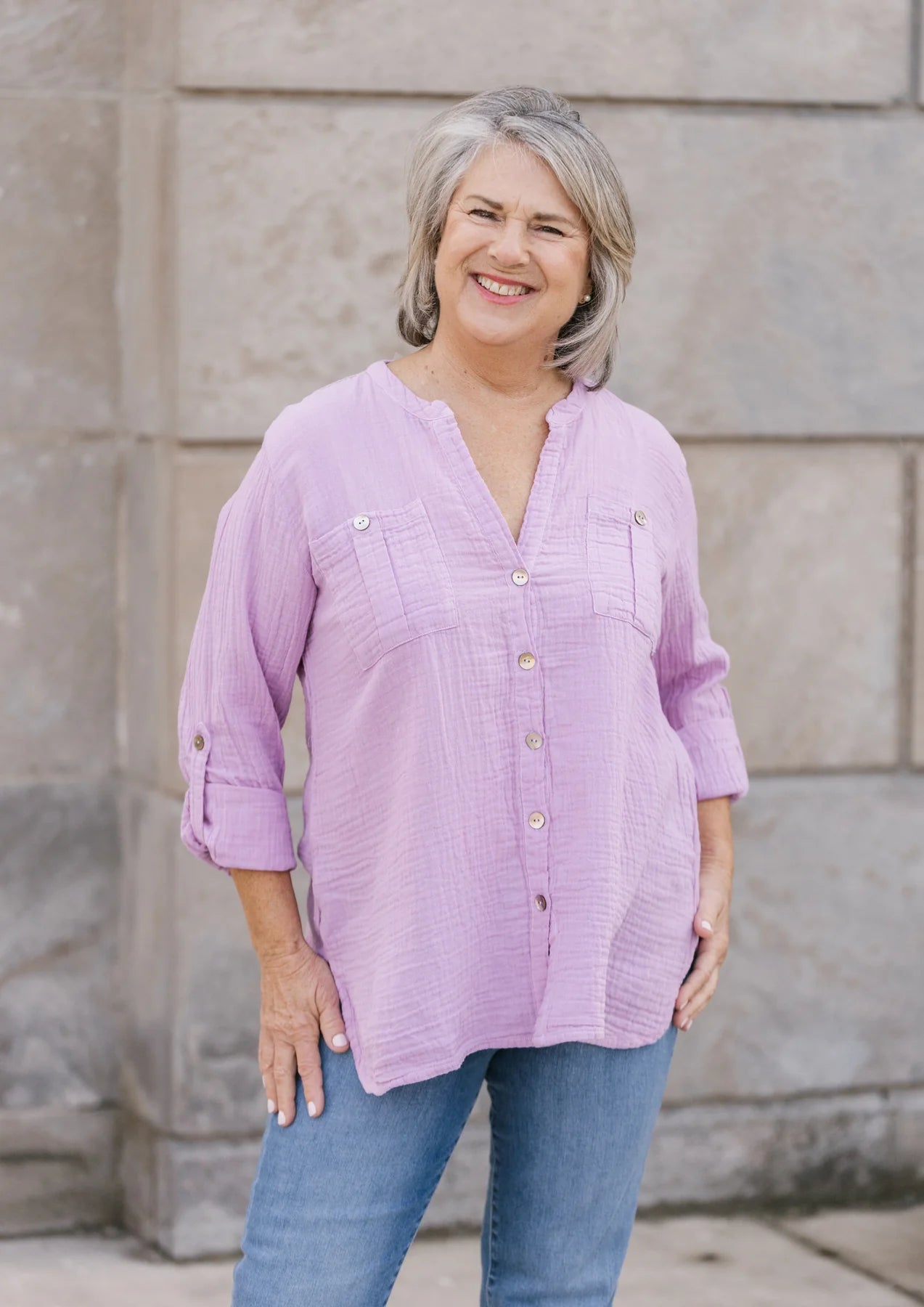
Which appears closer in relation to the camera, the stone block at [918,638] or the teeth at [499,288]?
the teeth at [499,288]

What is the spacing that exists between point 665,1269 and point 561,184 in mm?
2225

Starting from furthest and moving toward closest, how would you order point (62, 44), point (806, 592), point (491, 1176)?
point (806, 592) < point (62, 44) < point (491, 1176)

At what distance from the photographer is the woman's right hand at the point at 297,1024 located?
2072 mm

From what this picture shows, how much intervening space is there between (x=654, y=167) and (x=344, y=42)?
64cm

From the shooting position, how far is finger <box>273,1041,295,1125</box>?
2.08 meters

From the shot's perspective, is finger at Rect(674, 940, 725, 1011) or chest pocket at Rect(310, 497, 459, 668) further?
finger at Rect(674, 940, 725, 1011)

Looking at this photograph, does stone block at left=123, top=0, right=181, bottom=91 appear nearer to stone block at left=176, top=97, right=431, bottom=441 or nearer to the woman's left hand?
stone block at left=176, top=97, right=431, bottom=441

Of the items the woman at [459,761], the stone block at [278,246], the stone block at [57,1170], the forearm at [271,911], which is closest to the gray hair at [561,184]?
the woman at [459,761]

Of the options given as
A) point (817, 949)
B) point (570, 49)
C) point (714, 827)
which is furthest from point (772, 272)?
point (714, 827)

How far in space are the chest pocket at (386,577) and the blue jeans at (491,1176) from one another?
488 millimetres

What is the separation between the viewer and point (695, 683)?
2.38 m

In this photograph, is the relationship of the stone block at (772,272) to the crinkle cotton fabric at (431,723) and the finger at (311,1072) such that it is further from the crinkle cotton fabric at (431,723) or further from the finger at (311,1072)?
the finger at (311,1072)

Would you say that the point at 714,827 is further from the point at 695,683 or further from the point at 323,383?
the point at 323,383

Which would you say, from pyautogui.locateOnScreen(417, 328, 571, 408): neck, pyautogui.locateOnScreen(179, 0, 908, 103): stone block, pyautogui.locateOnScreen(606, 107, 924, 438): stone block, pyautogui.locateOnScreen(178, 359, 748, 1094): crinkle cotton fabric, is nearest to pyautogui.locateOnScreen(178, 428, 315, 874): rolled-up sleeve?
pyautogui.locateOnScreen(178, 359, 748, 1094): crinkle cotton fabric
